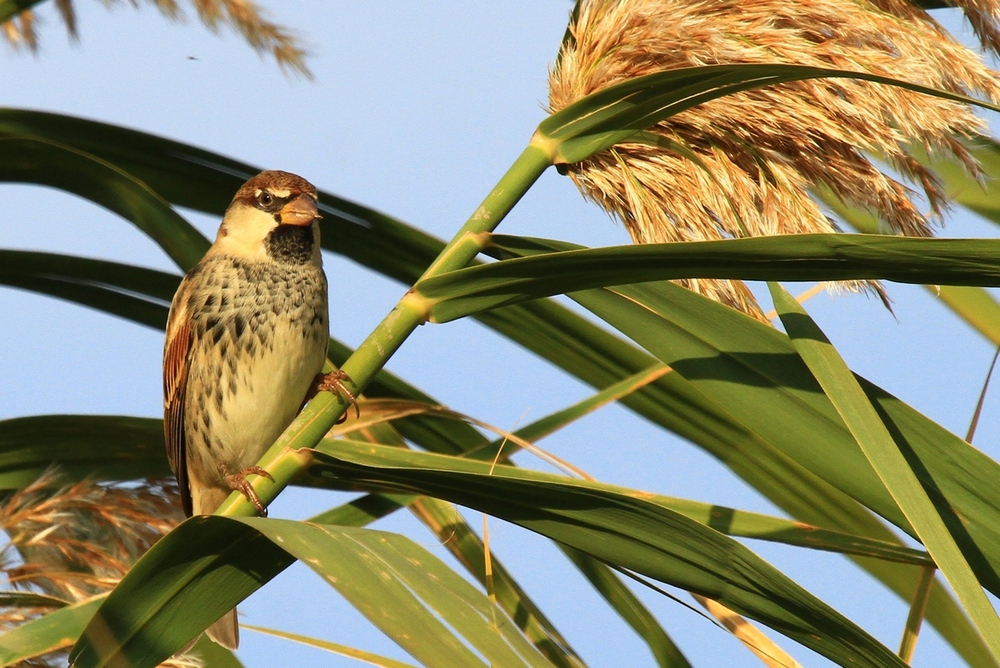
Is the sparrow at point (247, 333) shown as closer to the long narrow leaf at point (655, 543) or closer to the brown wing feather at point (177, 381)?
the brown wing feather at point (177, 381)

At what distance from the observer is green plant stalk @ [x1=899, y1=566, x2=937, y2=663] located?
1.43 m

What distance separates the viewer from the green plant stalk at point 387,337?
1.32m

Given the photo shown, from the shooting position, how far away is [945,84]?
133 cm

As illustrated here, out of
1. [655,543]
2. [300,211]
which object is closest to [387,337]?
[655,543]

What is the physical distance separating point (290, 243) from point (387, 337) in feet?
2.88

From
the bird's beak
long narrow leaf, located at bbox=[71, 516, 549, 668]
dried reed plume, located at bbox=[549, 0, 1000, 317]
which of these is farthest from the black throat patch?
long narrow leaf, located at bbox=[71, 516, 549, 668]

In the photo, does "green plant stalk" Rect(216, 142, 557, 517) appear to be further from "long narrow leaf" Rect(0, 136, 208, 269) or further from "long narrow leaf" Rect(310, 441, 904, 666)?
"long narrow leaf" Rect(0, 136, 208, 269)

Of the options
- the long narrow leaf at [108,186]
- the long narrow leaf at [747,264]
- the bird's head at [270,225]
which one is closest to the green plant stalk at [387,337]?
the long narrow leaf at [747,264]

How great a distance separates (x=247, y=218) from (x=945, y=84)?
1.38 m

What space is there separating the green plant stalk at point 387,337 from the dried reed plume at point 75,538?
21 cm

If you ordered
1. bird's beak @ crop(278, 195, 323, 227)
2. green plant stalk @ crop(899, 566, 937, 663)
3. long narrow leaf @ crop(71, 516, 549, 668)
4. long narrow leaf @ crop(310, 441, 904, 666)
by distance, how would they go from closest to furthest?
long narrow leaf @ crop(71, 516, 549, 668) < long narrow leaf @ crop(310, 441, 904, 666) < green plant stalk @ crop(899, 566, 937, 663) < bird's beak @ crop(278, 195, 323, 227)

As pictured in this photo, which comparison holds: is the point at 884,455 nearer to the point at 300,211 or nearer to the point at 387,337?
the point at 387,337

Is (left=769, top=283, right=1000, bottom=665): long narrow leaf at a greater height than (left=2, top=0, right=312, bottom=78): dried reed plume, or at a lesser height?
lesser

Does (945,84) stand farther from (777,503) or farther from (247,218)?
(247,218)
